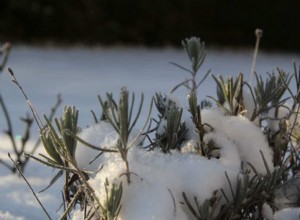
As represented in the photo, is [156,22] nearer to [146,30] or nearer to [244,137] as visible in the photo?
[146,30]

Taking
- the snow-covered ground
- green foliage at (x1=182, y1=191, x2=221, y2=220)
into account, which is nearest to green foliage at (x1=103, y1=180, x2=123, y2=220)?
green foliage at (x1=182, y1=191, x2=221, y2=220)

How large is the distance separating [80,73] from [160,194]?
6683mm

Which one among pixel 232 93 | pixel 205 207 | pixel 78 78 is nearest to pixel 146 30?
pixel 78 78

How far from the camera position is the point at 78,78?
734cm

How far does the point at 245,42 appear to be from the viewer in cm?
1098

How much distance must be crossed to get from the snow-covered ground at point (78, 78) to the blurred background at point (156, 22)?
32 centimetres

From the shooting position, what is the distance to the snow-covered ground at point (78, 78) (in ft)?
7.77

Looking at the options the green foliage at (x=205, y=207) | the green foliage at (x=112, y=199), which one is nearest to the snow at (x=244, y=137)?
the green foliage at (x=205, y=207)

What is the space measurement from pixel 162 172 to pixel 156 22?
954 centimetres

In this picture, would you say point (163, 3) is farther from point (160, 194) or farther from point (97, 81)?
point (160, 194)

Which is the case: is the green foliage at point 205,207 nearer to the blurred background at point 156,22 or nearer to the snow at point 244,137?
the snow at point 244,137

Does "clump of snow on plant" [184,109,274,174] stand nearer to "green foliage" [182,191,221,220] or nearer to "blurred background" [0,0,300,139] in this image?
"green foliage" [182,191,221,220]

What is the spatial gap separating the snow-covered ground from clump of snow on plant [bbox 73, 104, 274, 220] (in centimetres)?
71

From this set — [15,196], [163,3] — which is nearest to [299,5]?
[163,3]
